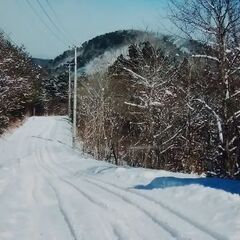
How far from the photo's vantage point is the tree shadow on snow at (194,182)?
10.9 m

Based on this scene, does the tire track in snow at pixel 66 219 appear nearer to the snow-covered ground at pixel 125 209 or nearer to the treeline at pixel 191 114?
the snow-covered ground at pixel 125 209

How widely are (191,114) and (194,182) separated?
10764mm

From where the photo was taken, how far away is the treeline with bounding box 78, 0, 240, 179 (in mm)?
14859

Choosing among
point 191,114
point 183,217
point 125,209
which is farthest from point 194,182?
point 191,114

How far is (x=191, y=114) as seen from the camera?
22.7 metres

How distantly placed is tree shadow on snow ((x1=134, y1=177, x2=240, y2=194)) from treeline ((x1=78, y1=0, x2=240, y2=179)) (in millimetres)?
2242

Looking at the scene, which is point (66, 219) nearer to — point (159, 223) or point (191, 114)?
point (159, 223)

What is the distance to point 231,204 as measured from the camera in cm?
948

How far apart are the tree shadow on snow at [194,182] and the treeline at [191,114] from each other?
7.36 feet

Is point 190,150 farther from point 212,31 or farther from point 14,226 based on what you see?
point 14,226

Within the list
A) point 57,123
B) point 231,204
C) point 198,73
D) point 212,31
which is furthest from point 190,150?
point 57,123

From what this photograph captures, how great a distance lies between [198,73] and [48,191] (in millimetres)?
6913

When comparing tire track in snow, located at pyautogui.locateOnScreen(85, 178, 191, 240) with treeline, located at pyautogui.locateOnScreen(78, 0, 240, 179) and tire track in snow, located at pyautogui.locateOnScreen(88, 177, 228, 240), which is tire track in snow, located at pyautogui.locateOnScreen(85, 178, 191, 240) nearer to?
tire track in snow, located at pyautogui.locateOnScreen(88, 177, 228, 240)

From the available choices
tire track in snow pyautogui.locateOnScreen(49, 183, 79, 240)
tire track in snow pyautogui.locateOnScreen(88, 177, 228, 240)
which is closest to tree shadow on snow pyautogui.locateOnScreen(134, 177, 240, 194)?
tire track in snow pyautogui.locateOnScreen(88, 177, 228, 240)
